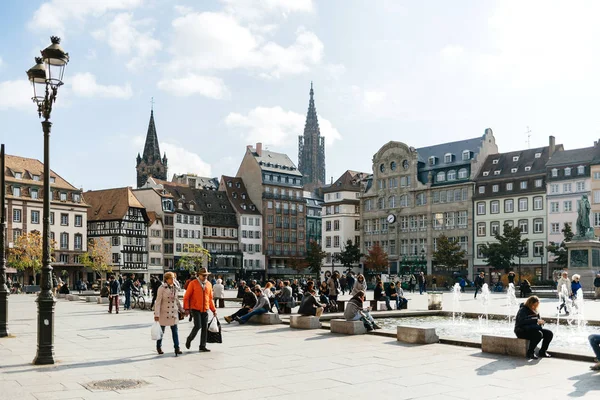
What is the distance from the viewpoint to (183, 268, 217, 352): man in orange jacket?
47.7 ft

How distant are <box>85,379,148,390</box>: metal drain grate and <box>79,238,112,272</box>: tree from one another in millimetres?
70109

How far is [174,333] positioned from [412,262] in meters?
77.3

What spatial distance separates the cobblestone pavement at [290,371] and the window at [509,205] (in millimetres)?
65286

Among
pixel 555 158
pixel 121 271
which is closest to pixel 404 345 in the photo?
pixel 555 158

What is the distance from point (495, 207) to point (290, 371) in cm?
7215

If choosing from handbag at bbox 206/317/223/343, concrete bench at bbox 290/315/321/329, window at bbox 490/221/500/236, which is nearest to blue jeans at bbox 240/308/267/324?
concrete bench at bbox 290/315/321/329

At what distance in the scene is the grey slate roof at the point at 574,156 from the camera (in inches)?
2825

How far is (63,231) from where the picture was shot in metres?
83.1

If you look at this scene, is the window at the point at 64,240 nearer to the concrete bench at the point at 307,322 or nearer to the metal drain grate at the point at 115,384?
the concrete bench at the point at 307,322

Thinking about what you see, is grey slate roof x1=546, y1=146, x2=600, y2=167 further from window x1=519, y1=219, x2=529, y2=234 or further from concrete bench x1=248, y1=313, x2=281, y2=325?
concrete bench x1=248, y1=313, x2=281, y2=325

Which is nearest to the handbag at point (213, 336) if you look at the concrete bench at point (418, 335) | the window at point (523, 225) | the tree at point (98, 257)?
the concrete bench at point (418, 335)

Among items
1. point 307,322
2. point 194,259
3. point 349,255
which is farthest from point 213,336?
point 349,255

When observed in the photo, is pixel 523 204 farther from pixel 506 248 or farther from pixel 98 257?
pixel 98 257

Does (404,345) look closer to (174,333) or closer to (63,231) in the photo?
(174,333)
